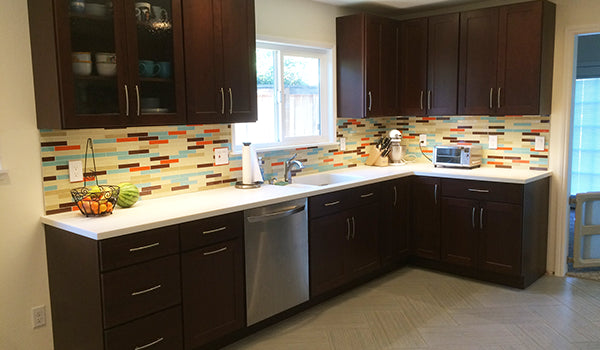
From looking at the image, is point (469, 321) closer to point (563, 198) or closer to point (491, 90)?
point (563, 198)

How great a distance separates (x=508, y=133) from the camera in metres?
4.52

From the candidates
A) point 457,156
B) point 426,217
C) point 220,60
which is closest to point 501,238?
point 426,217

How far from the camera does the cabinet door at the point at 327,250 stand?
3617 millimetres

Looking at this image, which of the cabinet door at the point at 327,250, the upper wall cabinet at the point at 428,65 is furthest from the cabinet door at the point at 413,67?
the cabinet door at the point at 327,250

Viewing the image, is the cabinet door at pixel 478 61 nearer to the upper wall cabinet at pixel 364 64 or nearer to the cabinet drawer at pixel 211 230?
the upper wall cabinet at pixel 364 64

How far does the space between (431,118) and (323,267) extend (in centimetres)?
212

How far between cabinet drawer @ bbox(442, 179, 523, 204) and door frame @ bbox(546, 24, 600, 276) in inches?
23.5

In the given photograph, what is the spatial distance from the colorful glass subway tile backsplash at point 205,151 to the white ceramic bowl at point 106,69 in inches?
17.0

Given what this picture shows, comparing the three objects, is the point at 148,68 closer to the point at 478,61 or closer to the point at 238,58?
the point at 238,58

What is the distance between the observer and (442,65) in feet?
15.0

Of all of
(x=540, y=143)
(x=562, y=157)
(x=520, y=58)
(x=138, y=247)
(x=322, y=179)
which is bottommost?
(x=138, y=247)

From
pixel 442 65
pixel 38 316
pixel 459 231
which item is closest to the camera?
pixel 38 316

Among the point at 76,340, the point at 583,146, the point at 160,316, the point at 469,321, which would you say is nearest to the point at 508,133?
the point at 469,321

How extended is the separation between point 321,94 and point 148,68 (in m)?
2.04
